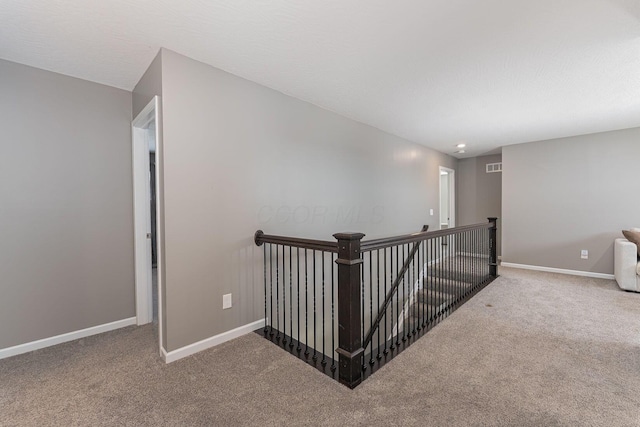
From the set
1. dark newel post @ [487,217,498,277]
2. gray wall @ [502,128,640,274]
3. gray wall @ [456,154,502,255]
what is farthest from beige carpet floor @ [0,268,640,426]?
gray wall @ [456,154,502,255]

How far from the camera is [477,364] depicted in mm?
1919

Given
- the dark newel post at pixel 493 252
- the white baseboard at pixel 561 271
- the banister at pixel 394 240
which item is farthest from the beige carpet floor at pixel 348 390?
the white baseboard at pixel 561 271

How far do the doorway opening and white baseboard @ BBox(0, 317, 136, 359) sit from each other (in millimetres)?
5984

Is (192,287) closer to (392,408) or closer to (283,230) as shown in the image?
(283,230)

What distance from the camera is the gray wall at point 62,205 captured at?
6.91 feet

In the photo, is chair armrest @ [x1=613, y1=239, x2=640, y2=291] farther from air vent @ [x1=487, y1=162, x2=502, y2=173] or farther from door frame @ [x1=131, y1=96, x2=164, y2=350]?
door frame @ [x1=131, y1=96, x2=164, y2=350]

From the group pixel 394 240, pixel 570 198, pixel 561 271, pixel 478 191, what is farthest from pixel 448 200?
pixel 394 240

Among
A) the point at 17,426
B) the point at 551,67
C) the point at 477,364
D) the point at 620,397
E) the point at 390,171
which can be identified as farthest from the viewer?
the point at 390,171

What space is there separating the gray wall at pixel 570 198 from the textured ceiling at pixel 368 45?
1.51 meters

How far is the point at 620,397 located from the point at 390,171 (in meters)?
3.34

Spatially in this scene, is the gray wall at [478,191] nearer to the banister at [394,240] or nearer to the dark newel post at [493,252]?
the dark newel post at [493,252]

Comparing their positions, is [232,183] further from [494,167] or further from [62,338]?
Answer: [494,167]

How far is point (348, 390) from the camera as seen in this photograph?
1.66 metres

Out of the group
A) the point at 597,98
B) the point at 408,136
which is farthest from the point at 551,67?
the point at 408,136
